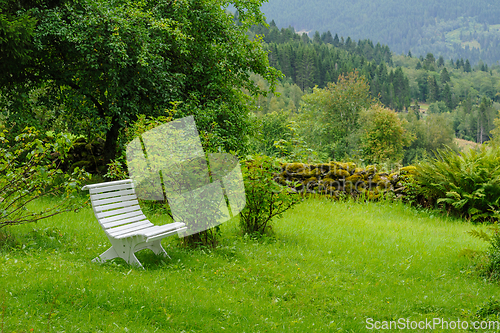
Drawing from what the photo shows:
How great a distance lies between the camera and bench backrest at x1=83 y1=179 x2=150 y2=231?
445 cm

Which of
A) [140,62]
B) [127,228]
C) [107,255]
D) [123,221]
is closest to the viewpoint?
[107,255]

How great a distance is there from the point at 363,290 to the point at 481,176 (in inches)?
214

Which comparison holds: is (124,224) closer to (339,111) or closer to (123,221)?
(123,221)

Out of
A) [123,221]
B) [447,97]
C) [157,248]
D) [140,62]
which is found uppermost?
[140,62]

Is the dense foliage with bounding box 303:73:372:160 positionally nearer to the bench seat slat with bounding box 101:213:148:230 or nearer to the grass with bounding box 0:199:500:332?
the grass with bounding box 0:199:500:332

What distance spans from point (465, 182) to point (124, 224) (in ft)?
23.6

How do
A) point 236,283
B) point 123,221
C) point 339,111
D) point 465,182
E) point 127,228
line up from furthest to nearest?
point 339,111, point 465,182, point 123,221, point 127,228, point 236,283

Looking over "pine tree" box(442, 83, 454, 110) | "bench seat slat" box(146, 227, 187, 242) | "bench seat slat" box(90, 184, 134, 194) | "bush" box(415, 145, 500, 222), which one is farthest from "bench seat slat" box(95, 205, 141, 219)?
"pine tree" box(442, 83, 454, 110)

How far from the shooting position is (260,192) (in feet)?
18.0

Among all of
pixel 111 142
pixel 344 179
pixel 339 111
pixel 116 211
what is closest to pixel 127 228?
pixel 116 211

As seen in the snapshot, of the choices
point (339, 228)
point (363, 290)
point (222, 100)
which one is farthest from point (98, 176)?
point (363, 290)

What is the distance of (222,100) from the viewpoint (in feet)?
31.4

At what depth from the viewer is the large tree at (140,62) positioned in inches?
293

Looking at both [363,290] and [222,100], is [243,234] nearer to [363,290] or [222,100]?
[363,290]
